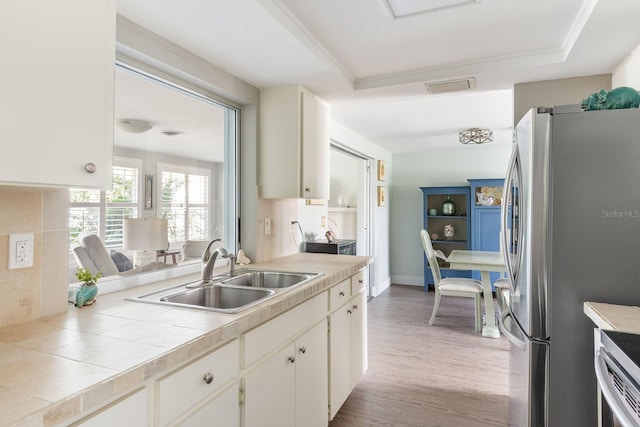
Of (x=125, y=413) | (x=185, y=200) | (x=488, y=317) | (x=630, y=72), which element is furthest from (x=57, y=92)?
(x=488, y=317)

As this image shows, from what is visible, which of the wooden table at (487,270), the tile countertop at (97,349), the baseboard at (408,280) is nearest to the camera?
the tile countertop at (97,349)

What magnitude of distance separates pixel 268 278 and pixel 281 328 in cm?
65

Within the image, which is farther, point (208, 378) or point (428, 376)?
point (428, 376)

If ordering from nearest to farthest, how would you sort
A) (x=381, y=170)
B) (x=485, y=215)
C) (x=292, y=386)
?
(x=292, y=386), (x=485, y=215), (x=381, y=170)

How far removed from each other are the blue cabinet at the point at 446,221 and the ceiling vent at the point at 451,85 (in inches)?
134

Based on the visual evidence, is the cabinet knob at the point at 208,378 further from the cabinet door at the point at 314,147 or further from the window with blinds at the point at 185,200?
the cabinet door at the point at 314,147

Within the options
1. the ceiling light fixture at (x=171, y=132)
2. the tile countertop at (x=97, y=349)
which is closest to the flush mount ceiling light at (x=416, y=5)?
the ceiling light fixture at (x=171, y=132)

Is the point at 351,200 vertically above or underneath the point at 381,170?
underneath

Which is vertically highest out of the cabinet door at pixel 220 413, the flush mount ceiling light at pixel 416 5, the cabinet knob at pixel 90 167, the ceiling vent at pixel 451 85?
the flush mount ceiling light at pixel 416 5

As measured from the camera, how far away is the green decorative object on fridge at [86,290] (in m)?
1.41

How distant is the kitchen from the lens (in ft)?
4.14

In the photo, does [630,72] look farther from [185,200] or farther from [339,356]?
[185,200]

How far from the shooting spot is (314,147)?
2.65 m

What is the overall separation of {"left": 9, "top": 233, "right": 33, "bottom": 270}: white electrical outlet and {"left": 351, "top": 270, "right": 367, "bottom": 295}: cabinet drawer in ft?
5.87
